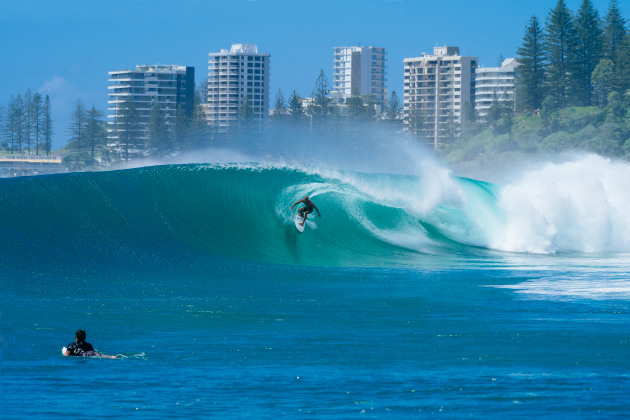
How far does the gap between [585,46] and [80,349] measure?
8944cm

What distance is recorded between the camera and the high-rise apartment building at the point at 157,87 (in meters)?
156

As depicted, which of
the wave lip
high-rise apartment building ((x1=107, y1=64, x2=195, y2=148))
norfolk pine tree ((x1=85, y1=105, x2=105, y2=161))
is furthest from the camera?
high-rise apartment building ((x1=107, y1=64, x2=195, y2=148))

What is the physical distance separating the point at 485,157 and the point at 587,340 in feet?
282

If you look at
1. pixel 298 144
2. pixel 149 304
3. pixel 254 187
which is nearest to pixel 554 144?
pixel 298 144

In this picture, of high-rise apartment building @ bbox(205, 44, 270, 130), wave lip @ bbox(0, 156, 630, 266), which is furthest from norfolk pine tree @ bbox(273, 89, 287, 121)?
wave lip @ bbox(0, 156, 630, 266)

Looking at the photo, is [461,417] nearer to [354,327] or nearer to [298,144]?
[354,327]

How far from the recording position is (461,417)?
29.2 ft

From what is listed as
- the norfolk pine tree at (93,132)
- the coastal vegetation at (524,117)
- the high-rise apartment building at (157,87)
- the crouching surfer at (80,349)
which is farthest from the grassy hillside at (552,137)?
the crouching surfer at (80,349)

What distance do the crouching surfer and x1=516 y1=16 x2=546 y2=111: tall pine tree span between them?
8782 cm

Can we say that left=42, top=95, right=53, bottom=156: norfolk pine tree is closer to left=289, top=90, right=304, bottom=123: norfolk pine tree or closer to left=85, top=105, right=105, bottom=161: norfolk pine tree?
left=85, top=105, right=105, bottom=161: norfolk pine tree

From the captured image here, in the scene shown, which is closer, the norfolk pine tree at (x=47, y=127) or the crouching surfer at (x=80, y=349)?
the crouching surfer at (x=80, y=349)

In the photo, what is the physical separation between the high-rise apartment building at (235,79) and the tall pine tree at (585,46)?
84141mm

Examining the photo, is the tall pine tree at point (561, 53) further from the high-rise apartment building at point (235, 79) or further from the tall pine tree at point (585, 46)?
the high-rise apartment building at point (235, 79)

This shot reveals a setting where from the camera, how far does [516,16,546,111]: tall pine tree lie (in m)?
95.1
